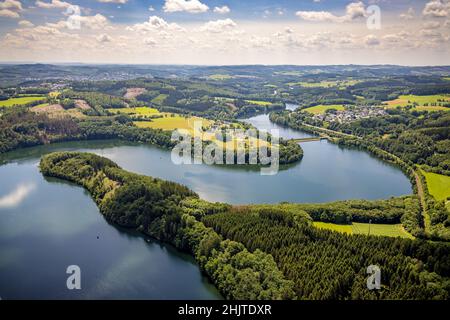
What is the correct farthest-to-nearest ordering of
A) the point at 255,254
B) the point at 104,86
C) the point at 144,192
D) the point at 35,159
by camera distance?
the point at 104,86, the point at 35,159, the point at 144,192, the point at 255,254

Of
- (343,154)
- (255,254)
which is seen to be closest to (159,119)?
(343,154)

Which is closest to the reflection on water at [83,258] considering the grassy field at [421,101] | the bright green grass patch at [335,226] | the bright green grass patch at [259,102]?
the bright green grass patch at [335,226]

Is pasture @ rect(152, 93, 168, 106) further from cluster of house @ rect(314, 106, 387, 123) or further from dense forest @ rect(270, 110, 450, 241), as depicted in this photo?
cluster of house @ rect(314, 106, 387, 123)

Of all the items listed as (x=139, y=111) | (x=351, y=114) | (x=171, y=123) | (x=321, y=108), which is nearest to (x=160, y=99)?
(x=139, y=111)

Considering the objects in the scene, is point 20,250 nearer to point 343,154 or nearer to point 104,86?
point 343,154

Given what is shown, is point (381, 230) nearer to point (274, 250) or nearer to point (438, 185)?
point (274, 250)

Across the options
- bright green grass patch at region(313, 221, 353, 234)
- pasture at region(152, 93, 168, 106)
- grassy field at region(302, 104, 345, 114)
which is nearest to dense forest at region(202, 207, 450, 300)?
bright green grass patch at region(313, 221, 353, 234)

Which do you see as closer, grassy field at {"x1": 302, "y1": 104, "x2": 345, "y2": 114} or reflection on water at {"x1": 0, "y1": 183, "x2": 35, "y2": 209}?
reflection on water at {"x1": 0, "y1": 183, "x2": 35, "y2": 209}
